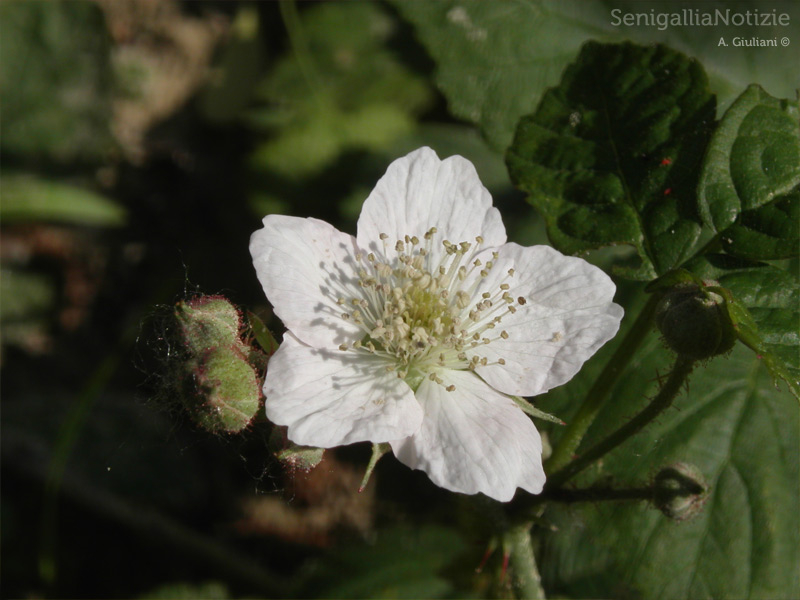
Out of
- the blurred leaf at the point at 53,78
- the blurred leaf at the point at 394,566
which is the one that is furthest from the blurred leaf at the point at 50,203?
the blurred leaf at the point at 394,566

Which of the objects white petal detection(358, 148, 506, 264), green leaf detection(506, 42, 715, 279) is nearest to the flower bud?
green leaf detection(506, 42, 715, 279)

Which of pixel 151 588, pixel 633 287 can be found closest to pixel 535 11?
pixel 633 287

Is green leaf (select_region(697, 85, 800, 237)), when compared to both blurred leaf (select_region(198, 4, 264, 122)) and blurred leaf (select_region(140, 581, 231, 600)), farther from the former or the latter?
blurred leaf (select_region(198, 4, 264, 122))

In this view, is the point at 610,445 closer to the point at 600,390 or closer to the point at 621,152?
the point at 600,390

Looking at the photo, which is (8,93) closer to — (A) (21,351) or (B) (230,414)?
(A) (21,351)

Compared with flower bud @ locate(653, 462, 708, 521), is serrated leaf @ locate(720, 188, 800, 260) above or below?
above

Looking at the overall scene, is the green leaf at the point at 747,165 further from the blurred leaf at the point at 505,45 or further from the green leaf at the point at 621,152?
the blurred leaf at the point at 505,45
